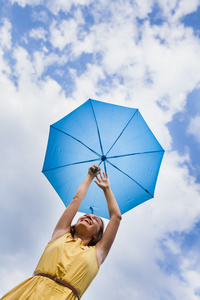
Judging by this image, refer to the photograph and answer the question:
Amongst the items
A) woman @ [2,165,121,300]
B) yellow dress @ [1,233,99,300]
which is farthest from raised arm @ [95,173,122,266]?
yellow dress @ [1,233,99,300]

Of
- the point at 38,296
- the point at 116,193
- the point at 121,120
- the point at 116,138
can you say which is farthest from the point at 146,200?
the point at 38,296

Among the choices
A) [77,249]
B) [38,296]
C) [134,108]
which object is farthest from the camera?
[134,108]

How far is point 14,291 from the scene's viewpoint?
2561 millimetres

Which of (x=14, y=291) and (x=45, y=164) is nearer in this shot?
(x=14, y=291)

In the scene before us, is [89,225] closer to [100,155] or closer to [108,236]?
[108,236]

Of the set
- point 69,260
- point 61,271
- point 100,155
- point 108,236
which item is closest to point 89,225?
point 108,236

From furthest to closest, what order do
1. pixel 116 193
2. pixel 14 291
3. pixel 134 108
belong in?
pixel 134 108 → pixel 116 193 → pixel 14 291

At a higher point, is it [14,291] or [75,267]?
[75,267]

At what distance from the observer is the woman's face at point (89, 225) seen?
3.37m

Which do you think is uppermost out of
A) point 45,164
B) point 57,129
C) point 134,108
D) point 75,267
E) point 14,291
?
point 134,108

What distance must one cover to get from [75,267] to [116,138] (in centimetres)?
310

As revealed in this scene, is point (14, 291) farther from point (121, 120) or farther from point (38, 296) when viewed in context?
point (121, 120)

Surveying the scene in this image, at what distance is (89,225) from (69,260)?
0.76m

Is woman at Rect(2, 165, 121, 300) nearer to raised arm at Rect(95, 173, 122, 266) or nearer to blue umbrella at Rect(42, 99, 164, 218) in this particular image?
raised arm at Rect(95, 173, 122, 266)
